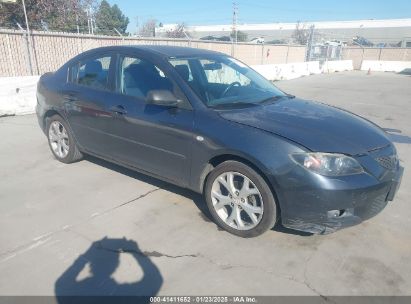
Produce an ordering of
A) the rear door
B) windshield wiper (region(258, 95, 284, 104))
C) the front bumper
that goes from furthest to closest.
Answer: the rear door
windshield wiper (region(258, 95, 284, 104))
the front bumper

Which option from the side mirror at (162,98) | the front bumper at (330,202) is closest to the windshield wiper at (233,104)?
the side mirror at (162,98)

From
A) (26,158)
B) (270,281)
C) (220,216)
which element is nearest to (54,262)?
(220,216)

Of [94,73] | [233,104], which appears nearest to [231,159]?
[233,104]

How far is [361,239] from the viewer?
11.0 feet

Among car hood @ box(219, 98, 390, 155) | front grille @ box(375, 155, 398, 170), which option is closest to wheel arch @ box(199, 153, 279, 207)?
car hood @ box(219, 98, 390, 155)

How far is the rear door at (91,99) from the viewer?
14.1 feet

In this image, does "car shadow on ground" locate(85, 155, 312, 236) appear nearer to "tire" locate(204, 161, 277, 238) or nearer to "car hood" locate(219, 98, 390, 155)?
"tire" locate(204, 161, 277, 238)

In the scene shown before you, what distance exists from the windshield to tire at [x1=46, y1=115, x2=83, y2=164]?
2055mm

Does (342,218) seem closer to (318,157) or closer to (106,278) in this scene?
(318,157)

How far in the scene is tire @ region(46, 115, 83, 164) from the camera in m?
5.00

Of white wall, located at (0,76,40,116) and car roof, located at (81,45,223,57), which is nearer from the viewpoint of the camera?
car roof, located at (81,45,223,57)

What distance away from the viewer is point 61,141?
5184 mm

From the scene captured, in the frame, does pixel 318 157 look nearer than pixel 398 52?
Yes

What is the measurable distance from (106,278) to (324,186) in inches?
72.8
